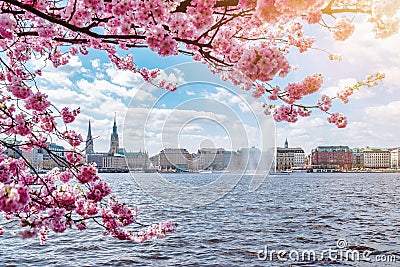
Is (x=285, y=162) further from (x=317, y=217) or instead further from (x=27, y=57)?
(x=27, y=57)

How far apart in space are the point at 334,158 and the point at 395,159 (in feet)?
99.8

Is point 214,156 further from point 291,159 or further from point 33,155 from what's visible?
point 291,159

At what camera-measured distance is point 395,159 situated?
186500 mm

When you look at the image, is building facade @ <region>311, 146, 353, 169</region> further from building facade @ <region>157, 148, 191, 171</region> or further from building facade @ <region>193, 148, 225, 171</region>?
building facade @ <region>157, 148, 191, 171</region>

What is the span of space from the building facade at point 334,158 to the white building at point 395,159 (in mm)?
20858

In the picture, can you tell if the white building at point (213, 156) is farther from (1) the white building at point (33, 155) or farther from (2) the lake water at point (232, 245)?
(1) the white building at point (33, 155)

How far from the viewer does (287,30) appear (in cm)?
657

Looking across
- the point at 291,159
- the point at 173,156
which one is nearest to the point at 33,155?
the point at 173,156

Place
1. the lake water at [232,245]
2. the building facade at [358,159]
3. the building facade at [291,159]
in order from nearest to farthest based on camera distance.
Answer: the lake water at [232,245] < the building facade at [358,159] < the building facade at [291,159]

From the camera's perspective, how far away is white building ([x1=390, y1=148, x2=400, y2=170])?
185 metres

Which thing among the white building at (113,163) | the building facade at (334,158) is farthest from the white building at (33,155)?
the building facade at (334,158)

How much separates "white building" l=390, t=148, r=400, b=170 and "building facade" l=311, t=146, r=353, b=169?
2086cm

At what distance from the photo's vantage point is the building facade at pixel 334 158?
185m

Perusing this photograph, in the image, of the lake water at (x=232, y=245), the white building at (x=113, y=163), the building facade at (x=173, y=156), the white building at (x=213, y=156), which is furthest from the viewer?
the white building at (x=113, y=163)
